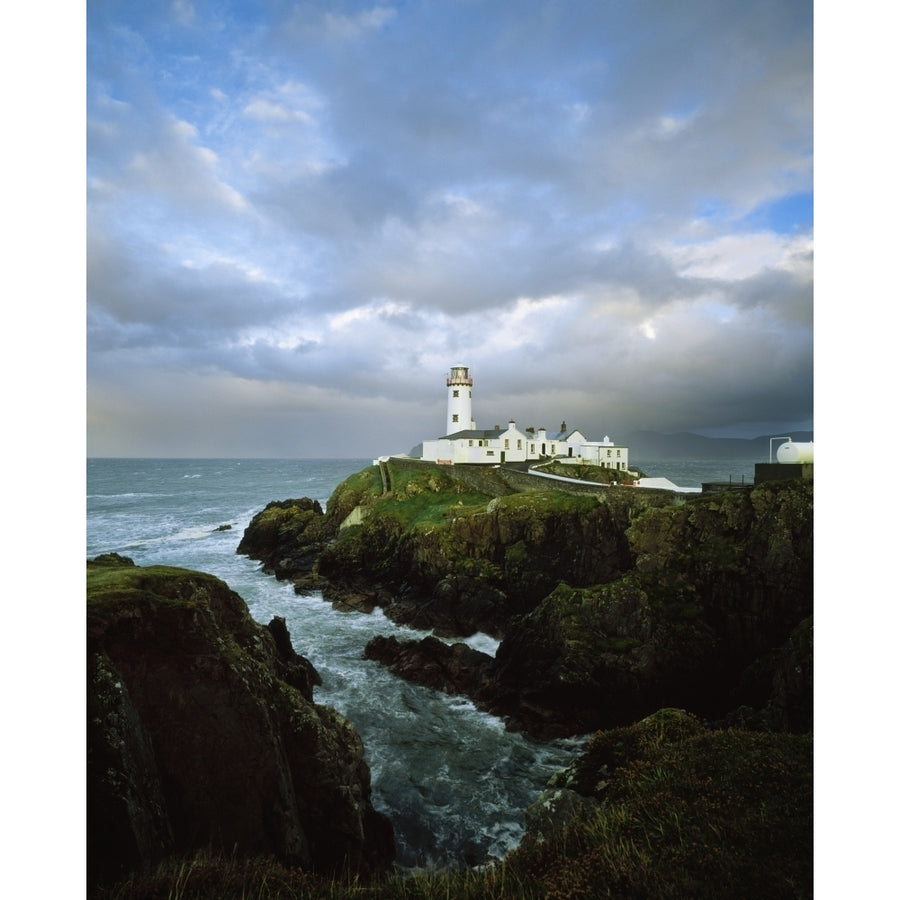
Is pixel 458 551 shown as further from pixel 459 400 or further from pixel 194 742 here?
pixel 459 400

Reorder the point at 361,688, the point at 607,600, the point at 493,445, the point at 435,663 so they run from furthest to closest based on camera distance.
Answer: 1. the point at 493,445
2. the point at 435,663
3. the point at 607,600
4. the point at 361,688

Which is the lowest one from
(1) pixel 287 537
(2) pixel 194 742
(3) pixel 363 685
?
(3) pixel 363 685

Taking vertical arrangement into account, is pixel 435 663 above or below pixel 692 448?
below

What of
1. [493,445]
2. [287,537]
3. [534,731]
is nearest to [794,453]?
[534,731]

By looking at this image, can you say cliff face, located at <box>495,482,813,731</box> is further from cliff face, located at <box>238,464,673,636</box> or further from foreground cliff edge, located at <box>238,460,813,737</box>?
cliff face, located at <box>238,464,673,636</box>

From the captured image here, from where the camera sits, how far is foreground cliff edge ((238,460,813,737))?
969 cm

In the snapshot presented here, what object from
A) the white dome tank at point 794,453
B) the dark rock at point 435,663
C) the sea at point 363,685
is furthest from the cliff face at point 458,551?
the white dome tank at point 794,453

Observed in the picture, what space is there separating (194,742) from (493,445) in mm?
26882

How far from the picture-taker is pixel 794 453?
713 centimetres

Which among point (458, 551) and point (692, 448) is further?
point (458, 551)

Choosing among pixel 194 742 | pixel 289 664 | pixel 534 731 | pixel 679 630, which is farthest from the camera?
pixel 679 630
